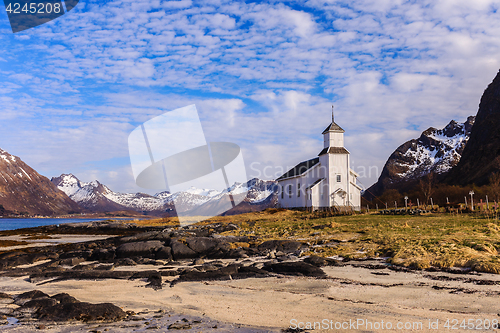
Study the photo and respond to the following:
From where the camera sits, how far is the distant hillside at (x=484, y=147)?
73.8 m

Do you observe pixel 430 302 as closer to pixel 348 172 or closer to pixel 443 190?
pixel 348 172

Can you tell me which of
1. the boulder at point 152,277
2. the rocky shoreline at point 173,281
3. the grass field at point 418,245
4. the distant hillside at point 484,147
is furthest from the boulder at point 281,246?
the distant hillside at point 484,147

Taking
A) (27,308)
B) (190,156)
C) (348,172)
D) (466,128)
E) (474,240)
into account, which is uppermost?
(466,128)

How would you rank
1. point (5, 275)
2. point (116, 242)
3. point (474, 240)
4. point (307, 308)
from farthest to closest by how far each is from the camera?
point (116, 242)
point (474, 240)
point (5, 275)
point (307, 308)

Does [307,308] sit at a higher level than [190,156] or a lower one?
lower

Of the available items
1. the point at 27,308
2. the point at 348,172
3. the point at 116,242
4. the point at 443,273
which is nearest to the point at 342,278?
the point at 443,273

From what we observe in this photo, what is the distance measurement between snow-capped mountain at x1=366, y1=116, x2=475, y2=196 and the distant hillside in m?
34.9

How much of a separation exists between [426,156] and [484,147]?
3062 inches

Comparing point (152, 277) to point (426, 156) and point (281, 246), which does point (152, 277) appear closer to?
point (281, 246)

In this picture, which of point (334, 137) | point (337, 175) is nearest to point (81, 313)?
point (337, 175)

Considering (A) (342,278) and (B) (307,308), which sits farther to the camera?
(A) (342,278)

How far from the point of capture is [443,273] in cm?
1047

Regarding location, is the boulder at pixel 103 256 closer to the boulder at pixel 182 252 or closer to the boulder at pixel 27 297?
the boulder at pixel 182 252

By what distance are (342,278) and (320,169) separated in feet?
118
